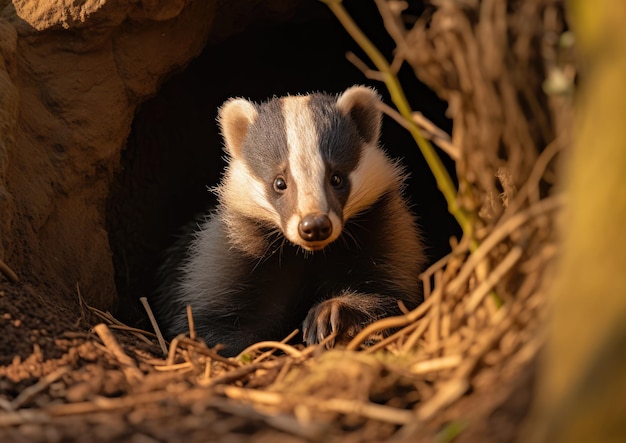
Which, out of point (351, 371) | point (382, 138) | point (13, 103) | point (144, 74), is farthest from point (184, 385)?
point (382, 138)

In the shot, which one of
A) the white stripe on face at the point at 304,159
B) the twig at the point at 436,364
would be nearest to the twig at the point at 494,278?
the twig at the point at 436,364

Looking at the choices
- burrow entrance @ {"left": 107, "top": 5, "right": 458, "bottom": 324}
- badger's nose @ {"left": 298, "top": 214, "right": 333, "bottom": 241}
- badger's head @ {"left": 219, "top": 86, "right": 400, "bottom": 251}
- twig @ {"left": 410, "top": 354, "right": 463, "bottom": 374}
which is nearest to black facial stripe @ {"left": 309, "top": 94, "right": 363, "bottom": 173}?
badger's head @ {"left": 219, "top": 86, "right": 400, "bottom": 251}

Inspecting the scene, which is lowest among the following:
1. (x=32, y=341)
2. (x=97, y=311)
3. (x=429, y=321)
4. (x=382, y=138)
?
(x=32, y=341)

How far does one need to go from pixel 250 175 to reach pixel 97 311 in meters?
0.98

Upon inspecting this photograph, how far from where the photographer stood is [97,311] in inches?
150

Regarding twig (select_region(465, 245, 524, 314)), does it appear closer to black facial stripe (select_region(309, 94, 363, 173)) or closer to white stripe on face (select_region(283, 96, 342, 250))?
white stripe on face (select_region(283, 96, 342, 250))

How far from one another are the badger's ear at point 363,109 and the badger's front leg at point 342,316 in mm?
870

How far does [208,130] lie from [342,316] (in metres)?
2.70

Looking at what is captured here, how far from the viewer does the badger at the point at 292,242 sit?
363 cm

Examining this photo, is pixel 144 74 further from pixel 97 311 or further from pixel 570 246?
pixel 570 246

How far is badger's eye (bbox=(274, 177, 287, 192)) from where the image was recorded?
3.61 metres

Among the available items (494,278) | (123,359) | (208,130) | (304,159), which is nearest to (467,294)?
(494,278)

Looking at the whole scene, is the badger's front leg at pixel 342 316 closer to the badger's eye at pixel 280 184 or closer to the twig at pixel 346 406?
the badger's eye at pixel 280 184

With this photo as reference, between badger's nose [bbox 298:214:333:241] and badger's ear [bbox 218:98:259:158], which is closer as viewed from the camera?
badger's nose [bbox 298:214:333:241]
